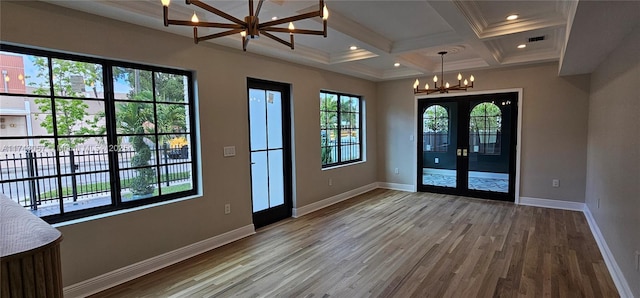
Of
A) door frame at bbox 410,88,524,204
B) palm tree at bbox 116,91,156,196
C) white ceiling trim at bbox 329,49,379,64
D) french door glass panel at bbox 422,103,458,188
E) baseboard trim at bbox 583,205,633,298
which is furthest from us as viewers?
french door glass panel at bbox 422,103,458,188

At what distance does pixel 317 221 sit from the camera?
4.89 m

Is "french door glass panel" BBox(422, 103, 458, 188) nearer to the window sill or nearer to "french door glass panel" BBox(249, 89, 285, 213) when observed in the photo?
"french door glass panel" BBox(249, 89, 285, 213)

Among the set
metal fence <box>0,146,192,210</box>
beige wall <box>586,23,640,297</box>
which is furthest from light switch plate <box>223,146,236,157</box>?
beige wall <box>586,23,640,297</box>

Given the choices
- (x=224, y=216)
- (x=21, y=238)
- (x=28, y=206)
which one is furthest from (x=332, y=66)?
(x=21, y=238)

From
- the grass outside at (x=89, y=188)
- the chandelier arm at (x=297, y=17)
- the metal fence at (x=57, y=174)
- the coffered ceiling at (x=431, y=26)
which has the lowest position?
the grass outside at (x=89, y=188)

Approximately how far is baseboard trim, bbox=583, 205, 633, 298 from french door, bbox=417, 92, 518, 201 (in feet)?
5.85

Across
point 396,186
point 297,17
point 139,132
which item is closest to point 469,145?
point 396,186

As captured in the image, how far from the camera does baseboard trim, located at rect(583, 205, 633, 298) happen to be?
2.65 m

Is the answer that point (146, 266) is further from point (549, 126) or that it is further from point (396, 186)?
point (549, 126)

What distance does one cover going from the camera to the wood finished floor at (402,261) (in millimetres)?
2840

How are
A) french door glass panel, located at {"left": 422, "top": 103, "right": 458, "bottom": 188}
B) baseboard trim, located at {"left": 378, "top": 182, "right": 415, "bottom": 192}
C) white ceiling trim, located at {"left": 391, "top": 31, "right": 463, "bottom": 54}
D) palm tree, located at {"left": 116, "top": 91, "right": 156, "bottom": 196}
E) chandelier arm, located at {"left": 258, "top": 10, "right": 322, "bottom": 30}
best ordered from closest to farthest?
chandelier arm, located at {"left": 258, "top": 10, "right": 322, "bottom": 30}, palm tree, located at {"left": 116, "top": 91, "right": 156, "bottom": 196}, white ceiling trim, located at {"left": 391, "top": 31, "right": 463, "bottom": 54}, french door glass panel, located at {"left": 422, "top": 103, "right": 458, "bottom": 188}, baseboard trim, located at {"left": 378, "top": 182, "right": 415, "bottom": 192}

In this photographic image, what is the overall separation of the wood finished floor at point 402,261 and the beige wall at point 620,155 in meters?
0.36

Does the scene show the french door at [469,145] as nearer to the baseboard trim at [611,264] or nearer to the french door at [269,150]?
the baseboard trim at [611,264]

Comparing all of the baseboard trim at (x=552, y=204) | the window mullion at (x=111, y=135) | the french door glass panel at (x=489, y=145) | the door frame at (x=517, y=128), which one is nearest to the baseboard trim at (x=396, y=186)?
the door frame at (x=517, y=128)
